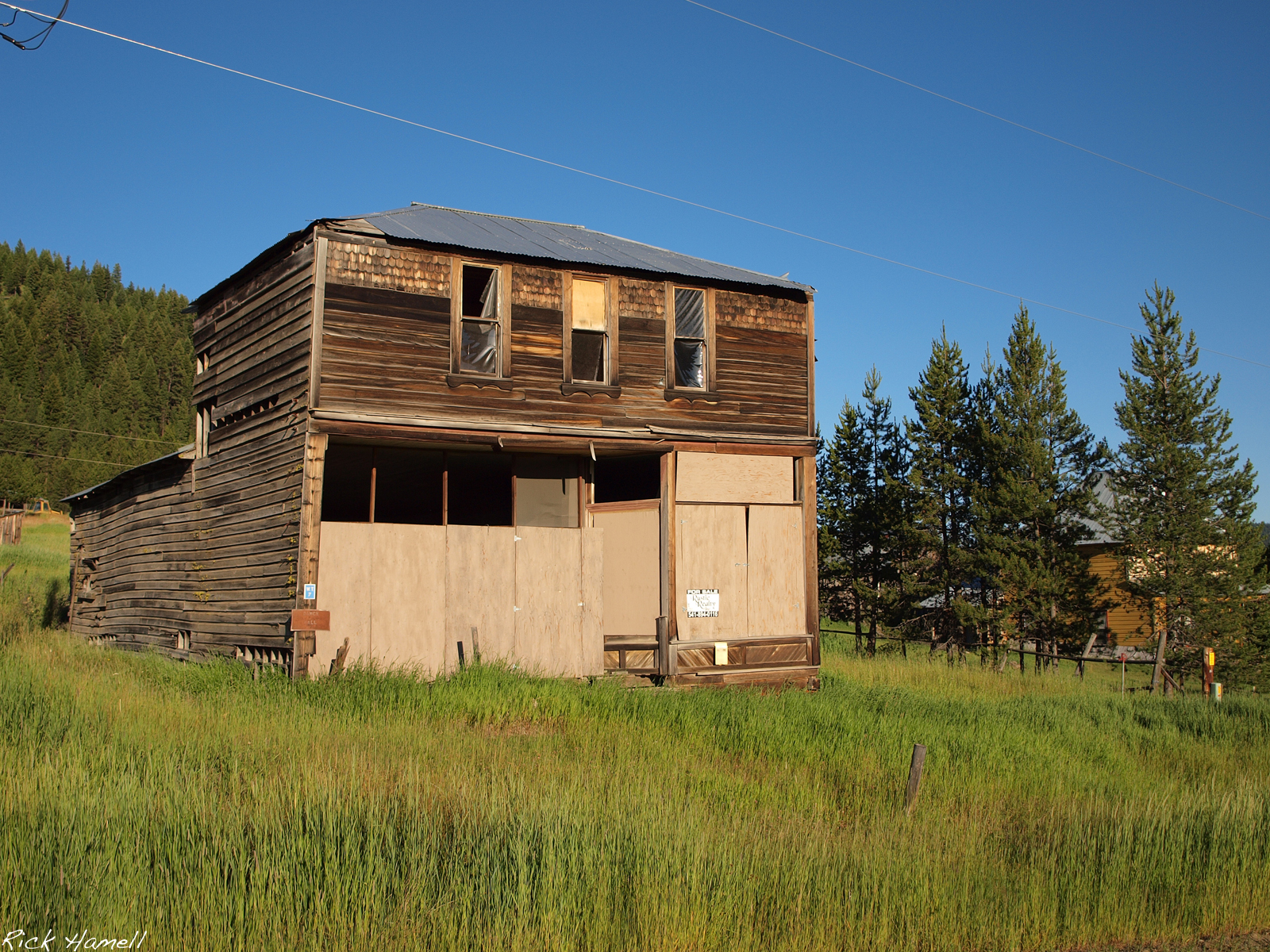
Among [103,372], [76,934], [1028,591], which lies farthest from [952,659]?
[103,372]

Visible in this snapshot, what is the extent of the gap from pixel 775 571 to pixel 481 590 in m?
5.39

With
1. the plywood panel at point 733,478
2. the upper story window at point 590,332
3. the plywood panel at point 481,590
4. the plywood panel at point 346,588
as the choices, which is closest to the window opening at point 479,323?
the upper story window at point 590,332

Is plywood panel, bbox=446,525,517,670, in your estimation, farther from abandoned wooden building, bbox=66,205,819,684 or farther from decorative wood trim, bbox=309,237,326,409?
decorative wood trim, bbox=309,237,326,409

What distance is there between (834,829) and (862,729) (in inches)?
170

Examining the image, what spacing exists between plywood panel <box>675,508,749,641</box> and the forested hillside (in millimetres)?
68771

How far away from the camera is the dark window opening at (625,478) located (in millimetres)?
17578

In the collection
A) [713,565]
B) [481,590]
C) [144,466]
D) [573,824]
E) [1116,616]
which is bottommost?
[573,824]

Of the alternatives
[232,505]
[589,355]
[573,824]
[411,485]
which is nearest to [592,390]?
[589,355]

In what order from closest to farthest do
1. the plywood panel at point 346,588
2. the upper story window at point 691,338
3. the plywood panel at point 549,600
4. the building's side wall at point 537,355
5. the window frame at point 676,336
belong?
1. the plywood panel at point 346,588
2. the building's side wall at point 537,355
3. the plywood panel at point 549,600
4. the window frame at point 676,336
5. the upper story window at point 691,338

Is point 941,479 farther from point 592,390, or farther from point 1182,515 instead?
point 592,390

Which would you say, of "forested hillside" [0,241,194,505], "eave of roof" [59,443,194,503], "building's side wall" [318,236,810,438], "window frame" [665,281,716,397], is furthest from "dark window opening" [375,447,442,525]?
"forested hillside" [0,241,194,505]

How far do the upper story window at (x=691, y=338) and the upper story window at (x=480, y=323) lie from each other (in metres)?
3.31

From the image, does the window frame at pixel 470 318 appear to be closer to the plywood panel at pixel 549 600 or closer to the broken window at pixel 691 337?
the plywood panel at pixel 549 600

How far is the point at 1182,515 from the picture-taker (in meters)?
27.2
